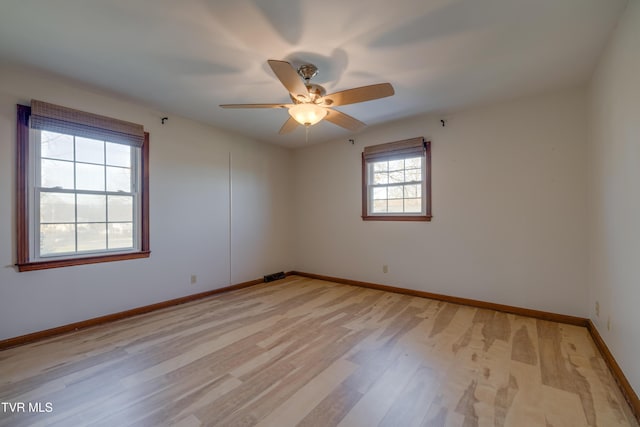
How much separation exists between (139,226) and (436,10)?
360 centimetres

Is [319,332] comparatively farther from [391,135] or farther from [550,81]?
[550,81]

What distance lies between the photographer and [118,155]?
3.17 m

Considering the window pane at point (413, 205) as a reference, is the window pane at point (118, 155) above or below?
above

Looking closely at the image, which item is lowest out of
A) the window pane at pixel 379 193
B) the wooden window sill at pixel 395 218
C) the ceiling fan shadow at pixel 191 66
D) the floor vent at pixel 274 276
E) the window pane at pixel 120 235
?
the floor vent at pixel 274 276

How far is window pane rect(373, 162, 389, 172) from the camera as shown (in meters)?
4.25

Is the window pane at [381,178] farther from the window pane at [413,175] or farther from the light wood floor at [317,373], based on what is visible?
the light wood floor at [317,373]

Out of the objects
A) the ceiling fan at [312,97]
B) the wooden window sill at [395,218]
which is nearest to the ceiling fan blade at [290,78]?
the ceiling fan at [312,97]

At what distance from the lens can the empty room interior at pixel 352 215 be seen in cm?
176

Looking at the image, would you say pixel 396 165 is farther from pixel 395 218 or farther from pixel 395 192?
pixel 395 218

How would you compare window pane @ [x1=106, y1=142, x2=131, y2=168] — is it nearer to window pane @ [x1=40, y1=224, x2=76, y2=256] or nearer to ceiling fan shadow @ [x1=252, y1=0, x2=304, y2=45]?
window pane @ [x1=40, y1=224, x2=76, y2=256]

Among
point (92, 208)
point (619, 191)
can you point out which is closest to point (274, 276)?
point (92, 208)

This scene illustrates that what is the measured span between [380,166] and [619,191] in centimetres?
270

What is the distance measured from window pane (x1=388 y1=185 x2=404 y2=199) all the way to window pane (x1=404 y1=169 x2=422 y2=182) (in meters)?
0.18

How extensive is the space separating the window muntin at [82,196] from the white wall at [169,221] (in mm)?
185
